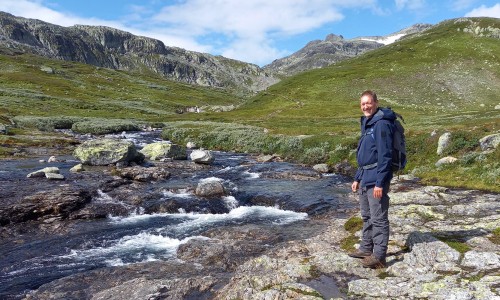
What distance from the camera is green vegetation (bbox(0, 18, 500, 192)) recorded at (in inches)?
1289

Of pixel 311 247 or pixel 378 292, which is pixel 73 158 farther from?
pixel 378 292

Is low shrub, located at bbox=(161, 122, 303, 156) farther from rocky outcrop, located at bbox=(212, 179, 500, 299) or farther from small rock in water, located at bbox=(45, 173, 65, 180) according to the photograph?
rocky outcrop, located at bbox=(212, 179, 500, 299)

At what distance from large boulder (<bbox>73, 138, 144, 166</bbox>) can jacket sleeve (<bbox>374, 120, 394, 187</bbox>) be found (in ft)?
104

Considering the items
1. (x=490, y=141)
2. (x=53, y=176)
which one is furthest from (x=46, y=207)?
(x=490, y=141)

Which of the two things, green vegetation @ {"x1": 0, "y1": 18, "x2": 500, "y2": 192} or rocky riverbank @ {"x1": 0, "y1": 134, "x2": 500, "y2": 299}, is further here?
green vegetation @ {"x1": 0, "y1": 18, "x2": 500, "y2": 192}

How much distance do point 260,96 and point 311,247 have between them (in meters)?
120

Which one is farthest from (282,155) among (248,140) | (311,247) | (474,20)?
(474,20)

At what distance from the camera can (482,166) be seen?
84.7 ft

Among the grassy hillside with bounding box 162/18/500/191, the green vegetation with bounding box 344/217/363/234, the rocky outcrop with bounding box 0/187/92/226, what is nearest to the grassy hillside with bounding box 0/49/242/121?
the grassy hillside with bounding box 162/18/500/191

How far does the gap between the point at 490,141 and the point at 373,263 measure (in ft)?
74.1

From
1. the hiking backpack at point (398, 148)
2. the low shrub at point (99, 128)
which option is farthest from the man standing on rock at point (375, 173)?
the low shrub at point (99, 128)

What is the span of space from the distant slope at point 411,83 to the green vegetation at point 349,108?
31 centimetres

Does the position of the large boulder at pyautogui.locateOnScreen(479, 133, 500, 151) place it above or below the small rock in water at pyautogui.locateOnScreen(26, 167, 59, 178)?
above

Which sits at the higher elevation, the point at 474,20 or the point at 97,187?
the point at 474,20
